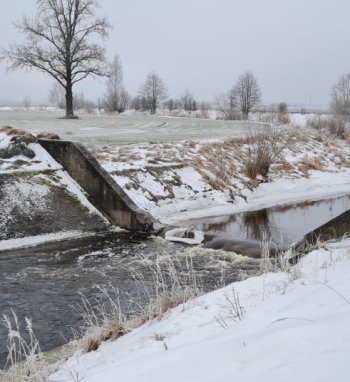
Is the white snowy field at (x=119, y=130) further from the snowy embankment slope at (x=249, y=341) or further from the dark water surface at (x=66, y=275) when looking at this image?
the snowy embankment slope at (x=249, y=341)

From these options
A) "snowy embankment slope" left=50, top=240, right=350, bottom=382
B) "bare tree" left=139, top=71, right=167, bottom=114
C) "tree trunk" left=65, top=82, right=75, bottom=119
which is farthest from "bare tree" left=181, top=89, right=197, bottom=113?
"snowy embankment slope" left=50, top=240, right=350, bottom=382

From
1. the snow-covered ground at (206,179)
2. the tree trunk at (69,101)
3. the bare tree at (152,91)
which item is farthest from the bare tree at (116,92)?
the snow-covered ground at (206,179)

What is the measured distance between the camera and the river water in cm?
660

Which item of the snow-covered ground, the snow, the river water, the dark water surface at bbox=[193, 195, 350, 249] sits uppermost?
the snow-covered ground

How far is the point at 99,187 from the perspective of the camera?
12797 millimetres

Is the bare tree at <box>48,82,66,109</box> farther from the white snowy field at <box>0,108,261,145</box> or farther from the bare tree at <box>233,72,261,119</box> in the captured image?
the white snowy field at <box>0,108,261,145</box>

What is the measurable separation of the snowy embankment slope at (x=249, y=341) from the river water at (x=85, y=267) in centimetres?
200

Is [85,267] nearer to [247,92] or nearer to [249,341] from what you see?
[249,341]

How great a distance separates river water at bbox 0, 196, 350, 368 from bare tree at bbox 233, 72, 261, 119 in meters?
61.4

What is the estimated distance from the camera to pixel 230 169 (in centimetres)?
1866

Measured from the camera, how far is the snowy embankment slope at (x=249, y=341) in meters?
2.48

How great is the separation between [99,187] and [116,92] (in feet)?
197

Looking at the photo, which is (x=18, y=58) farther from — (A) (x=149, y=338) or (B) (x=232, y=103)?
(B) (x=232, y=103)

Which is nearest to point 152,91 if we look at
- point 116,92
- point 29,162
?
point 116,92
